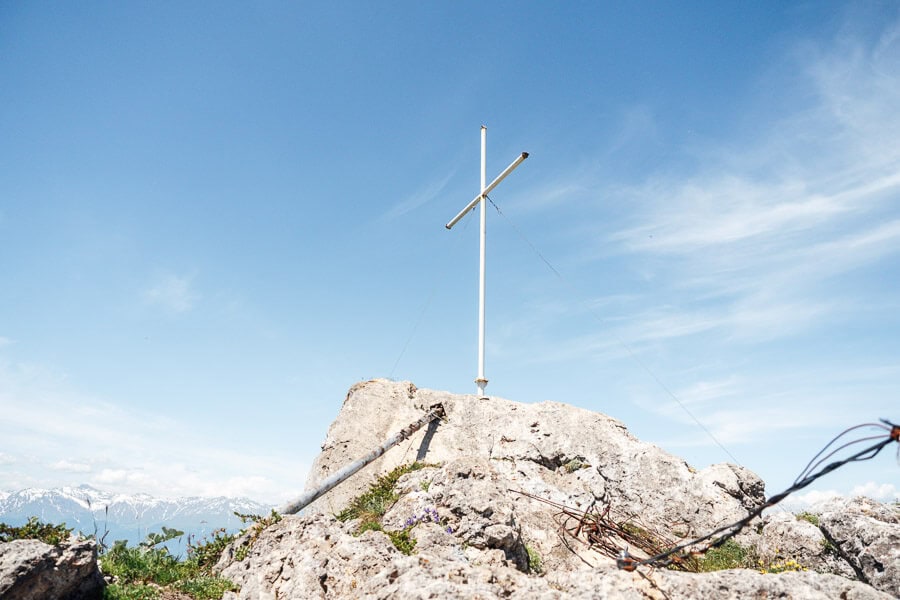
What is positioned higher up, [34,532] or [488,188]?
[488,188]

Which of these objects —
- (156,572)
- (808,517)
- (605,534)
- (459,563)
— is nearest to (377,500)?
(156,572)

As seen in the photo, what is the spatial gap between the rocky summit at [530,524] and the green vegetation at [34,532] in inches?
133

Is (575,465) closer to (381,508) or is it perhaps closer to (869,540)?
(381,508)

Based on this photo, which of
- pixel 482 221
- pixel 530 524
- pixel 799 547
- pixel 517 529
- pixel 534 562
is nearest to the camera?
pixel 517 529

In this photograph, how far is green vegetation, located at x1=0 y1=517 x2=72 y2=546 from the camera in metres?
9.55

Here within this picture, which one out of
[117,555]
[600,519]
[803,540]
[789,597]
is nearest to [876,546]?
[803,540]

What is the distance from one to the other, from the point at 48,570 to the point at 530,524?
9585 mm

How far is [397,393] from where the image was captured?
2091 cm

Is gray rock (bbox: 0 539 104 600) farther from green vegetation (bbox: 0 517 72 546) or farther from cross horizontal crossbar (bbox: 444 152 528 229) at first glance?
cross horizontal crossbar (bbox: 444 152 528 229)

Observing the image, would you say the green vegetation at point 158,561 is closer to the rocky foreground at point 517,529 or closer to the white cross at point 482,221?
the rocky foreground at point 517,529

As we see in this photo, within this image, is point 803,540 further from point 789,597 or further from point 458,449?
point 458,449

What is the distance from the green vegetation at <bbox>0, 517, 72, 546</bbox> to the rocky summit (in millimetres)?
3376

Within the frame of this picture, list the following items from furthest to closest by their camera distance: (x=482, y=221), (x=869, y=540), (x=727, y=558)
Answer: (x=482, y=221)
(x=727, y=558)
(x=869, y=540)

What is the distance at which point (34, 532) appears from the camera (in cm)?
988
